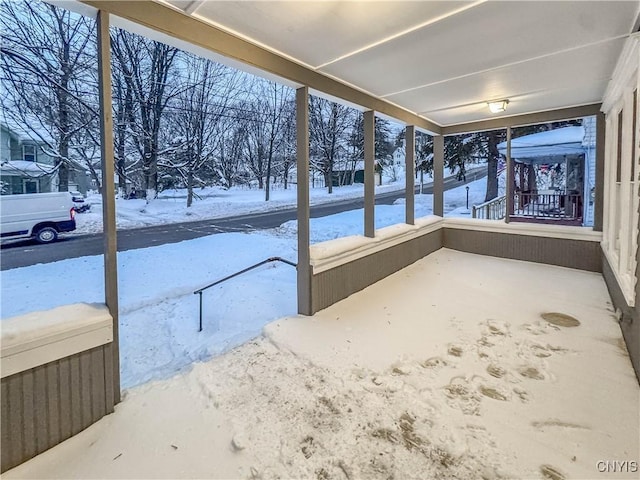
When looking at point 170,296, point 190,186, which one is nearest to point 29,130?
point 170,296

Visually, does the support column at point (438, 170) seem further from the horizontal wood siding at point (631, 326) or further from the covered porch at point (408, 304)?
the horizontal wood siding at point (631, 326)

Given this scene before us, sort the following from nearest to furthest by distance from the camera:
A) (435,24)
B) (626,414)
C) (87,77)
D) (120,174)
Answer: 1. (626,414)
2. (435,24)
3. (87,77)
4. (120,174)

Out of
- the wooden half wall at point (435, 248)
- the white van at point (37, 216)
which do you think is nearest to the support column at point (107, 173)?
the wooden half wall at point (435, 248)

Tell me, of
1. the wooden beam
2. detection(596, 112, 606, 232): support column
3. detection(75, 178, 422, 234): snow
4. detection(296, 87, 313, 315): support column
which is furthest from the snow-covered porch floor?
detection(75, 178, 422, 234): snow

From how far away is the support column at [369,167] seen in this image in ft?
13.6

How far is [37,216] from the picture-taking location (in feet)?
16.6

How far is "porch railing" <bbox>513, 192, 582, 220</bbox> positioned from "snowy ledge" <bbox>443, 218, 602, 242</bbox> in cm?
357

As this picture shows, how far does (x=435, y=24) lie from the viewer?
2.24 m

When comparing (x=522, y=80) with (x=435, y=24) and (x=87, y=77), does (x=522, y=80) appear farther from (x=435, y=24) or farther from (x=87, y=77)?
(x=87, y=77)

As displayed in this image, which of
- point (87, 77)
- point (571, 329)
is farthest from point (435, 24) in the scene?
point (87, 77)

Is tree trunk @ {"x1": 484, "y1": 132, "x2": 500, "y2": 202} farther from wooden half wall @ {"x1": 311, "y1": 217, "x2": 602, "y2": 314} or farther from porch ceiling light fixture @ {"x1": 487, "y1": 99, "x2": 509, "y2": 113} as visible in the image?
porch ceiling light fixture @ {"x1": 487, "y1": 99, "x2": 509, "y2": 113}

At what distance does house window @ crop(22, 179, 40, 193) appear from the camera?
187 inches

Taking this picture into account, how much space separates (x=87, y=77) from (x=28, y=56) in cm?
85

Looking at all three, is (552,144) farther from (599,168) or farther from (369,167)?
(369,167)
